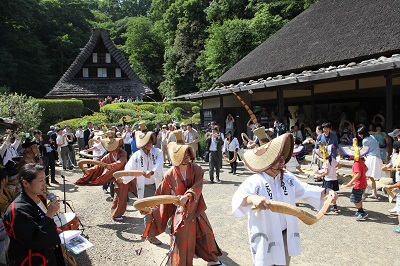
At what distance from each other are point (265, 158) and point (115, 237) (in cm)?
390

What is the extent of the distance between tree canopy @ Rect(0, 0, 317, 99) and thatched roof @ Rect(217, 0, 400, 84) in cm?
727

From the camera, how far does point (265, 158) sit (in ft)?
10.2

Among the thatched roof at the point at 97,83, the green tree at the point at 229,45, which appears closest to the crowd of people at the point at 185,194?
the green tree at the point at 229,45

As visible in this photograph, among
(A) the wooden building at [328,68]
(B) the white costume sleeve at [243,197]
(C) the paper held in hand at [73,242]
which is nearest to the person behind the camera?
(B) the white costume sleeve at [243,197]

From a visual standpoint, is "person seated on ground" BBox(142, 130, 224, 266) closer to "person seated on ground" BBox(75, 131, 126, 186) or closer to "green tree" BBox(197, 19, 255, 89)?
"person seated on ground" BBox(75, 131, 126, 186)

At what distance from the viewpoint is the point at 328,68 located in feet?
34.2

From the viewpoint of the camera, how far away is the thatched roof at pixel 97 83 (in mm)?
29203

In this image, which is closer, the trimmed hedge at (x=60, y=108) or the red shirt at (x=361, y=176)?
the red shirt at (x=361, y=176)

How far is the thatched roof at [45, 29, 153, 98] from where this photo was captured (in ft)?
95.8

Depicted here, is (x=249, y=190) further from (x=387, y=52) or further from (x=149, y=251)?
(x=387, y=52)

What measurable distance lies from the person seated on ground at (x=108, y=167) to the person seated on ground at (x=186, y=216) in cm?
257

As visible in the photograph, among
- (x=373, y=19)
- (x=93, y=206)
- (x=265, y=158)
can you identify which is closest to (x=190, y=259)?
(x=265, y=158)

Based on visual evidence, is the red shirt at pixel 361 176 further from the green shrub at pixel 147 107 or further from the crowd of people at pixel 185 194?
the green shrub at pixel 147 107

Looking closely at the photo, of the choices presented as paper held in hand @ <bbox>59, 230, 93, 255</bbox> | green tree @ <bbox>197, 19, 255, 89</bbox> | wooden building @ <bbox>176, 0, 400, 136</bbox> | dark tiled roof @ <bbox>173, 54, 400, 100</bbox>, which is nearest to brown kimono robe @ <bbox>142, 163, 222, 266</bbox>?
paper held in hand @ <bbox>59, 230, 93, 255</bbox>
